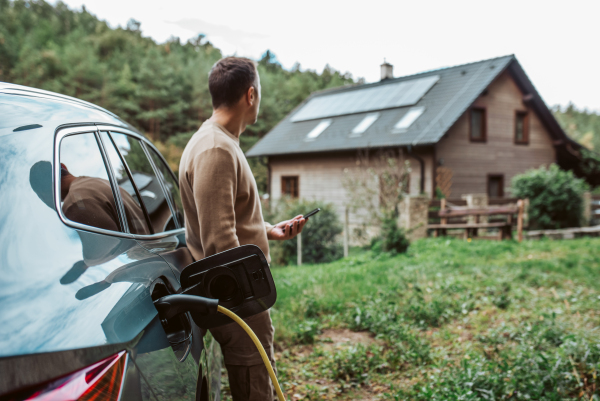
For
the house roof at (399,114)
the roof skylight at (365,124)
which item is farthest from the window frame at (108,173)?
the roof skylight at (365,124)

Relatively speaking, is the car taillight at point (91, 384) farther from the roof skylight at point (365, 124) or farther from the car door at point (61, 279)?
the roof skylight at point (365, 124)

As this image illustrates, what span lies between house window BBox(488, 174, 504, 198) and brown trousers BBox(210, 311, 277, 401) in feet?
62.5

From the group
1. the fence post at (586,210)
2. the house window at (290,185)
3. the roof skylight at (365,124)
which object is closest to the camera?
the fence post at (586,210)

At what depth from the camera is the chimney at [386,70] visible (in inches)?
933

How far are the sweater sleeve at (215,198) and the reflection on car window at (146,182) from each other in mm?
382

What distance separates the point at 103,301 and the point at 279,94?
149ft

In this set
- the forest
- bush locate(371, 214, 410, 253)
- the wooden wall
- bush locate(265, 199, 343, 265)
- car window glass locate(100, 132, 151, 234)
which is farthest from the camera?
the forest

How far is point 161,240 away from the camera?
2.09 metres

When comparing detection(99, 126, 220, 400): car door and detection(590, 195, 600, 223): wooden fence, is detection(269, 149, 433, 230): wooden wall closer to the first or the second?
detection(590, 195, 600, 223): wooden fence

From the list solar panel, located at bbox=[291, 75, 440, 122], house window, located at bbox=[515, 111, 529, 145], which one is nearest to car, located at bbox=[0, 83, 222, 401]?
solar panel, located at bbox=[291, 75, 440, 122]

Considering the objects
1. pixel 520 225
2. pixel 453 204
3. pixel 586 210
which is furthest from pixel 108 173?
pixel 586 210

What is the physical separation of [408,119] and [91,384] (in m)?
18.3

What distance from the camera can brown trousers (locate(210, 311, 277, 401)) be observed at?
2141 mm

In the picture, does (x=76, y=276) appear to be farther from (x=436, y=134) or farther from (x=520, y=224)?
(x=436, y=134)
